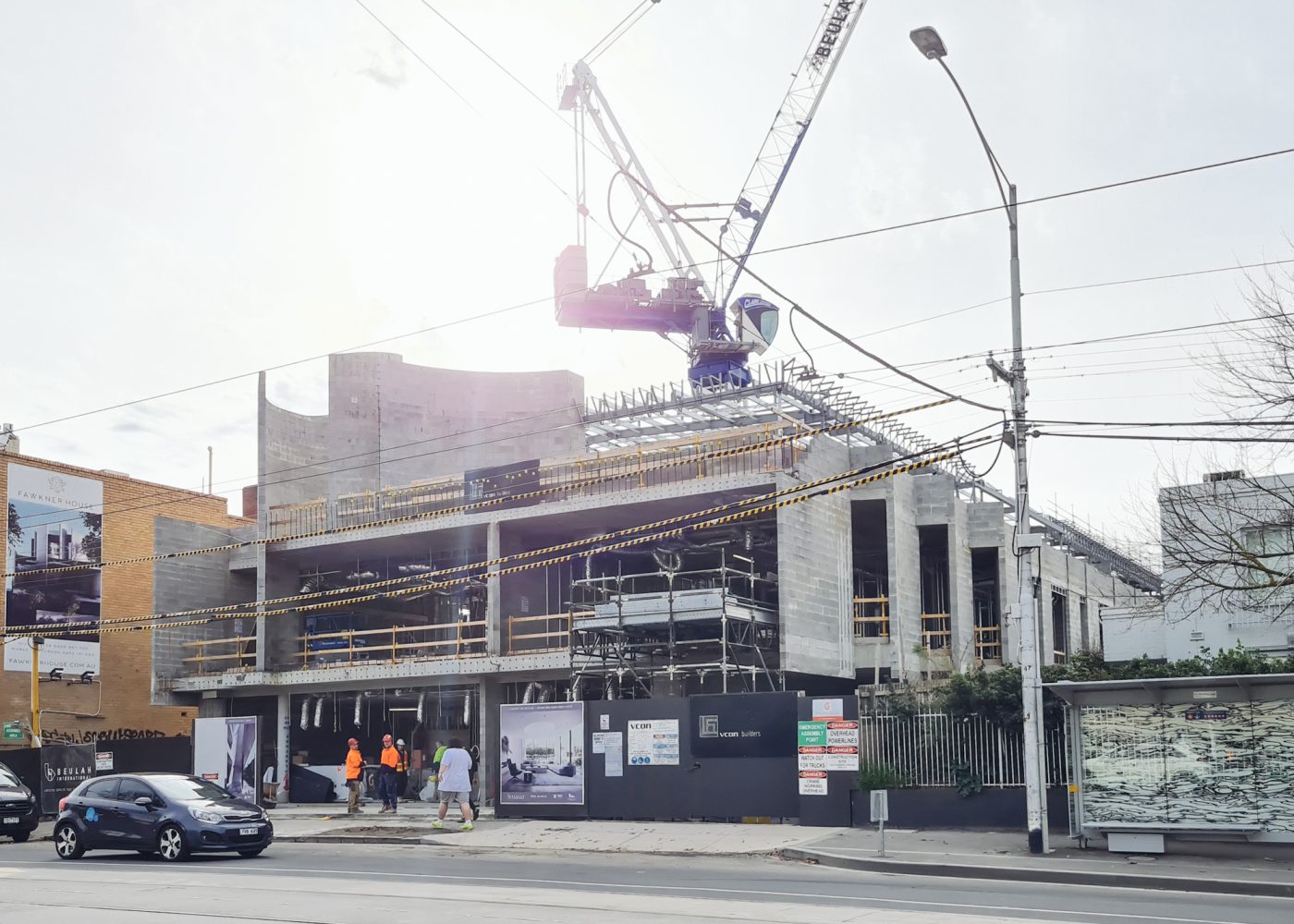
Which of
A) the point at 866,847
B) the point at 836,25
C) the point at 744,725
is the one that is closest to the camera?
the point at 866,847

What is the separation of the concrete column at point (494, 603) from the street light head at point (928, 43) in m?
22.4

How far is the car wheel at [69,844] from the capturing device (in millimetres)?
21953

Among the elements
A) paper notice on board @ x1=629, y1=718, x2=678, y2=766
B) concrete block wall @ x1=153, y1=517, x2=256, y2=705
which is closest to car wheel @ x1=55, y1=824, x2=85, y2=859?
paper notice on board @ x1=629, y1=718, x2=678, y2=766

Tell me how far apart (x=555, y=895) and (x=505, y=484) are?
2398cm

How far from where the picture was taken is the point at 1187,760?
1936 centimetres

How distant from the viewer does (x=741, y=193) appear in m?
58.7

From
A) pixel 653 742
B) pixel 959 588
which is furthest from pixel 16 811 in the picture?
pixel 959 588

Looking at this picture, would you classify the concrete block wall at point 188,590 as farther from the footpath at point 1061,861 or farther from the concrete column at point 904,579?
the footpath at point 1061,861

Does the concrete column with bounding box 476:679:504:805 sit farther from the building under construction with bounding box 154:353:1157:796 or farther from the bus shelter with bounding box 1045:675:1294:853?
the bus shelter with bounding box 1045:675:1294:853

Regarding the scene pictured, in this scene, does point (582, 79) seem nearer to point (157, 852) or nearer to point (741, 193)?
point (741, 193)

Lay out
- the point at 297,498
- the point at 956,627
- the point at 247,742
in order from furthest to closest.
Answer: the point at 297,498 < the point at 956,627 < the point at 247,742

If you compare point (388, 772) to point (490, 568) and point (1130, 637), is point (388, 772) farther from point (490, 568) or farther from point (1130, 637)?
point (1130, 637)

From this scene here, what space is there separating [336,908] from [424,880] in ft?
10.9

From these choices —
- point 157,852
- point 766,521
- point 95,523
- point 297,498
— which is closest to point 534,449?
point 297,498
